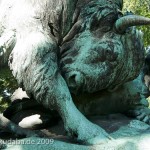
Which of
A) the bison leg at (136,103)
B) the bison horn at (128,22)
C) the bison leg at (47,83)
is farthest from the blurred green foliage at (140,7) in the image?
the bison leg at (47,83)

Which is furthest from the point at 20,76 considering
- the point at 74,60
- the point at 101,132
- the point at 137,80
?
the point at 137,80

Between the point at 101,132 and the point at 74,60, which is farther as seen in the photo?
the point at 74,60

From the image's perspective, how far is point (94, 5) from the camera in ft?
10.5

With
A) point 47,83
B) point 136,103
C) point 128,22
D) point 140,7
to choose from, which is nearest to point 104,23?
point 128,22

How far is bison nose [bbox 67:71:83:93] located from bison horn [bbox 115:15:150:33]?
1.50 feet

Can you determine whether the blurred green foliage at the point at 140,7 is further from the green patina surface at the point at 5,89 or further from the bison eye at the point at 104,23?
the bison eye at the point at 104,23

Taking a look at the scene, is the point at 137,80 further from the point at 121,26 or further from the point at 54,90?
the point at 54,90

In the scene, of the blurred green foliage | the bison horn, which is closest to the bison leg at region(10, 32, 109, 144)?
the bison horn

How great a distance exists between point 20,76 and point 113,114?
41.8 inches

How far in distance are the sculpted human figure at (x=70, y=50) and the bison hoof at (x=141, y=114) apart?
0.38 meters

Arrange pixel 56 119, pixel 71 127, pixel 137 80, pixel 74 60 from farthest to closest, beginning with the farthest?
pixel 137 80 < pixel 56 119 < pixel 74 60 < pixel 71 127

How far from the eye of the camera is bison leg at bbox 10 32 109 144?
2.75 meters

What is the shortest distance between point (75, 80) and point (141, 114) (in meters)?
0.82

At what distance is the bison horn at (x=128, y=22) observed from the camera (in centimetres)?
292
